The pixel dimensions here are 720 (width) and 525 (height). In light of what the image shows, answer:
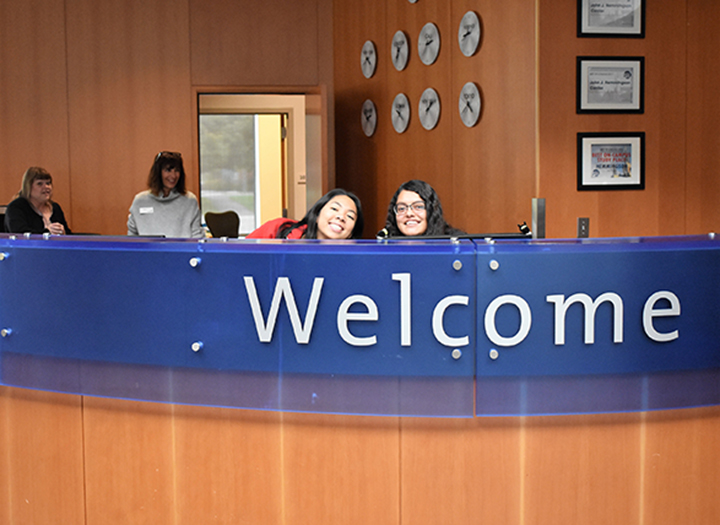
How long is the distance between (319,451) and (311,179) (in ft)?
18.2

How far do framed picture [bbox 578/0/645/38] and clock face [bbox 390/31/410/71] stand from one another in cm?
173

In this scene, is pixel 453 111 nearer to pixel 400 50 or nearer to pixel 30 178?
pixel 400 50

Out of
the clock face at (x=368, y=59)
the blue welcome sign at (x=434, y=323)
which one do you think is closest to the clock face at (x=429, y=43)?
the clock face at (x=368, y=59)

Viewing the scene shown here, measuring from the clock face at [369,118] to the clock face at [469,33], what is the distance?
1.65m

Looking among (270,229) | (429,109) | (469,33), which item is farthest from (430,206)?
(429,109)

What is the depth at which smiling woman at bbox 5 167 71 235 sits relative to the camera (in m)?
3.94

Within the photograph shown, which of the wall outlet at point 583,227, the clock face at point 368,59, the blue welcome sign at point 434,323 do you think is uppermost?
the clock face at point 368,59

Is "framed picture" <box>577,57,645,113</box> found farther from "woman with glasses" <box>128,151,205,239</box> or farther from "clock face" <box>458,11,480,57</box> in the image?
"woman with glasses" <box>128,151,205,239</box>

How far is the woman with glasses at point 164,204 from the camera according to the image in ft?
15.4

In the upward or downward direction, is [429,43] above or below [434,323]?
above

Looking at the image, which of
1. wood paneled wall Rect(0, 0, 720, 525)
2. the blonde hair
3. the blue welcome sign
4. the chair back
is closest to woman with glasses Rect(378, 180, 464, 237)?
the blue welcome sign

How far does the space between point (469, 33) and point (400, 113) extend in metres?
1.21

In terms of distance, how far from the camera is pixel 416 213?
9.34 feet

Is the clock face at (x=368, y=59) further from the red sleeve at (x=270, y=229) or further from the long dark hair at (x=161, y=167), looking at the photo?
the red sleeve at (x=270, y=229)
